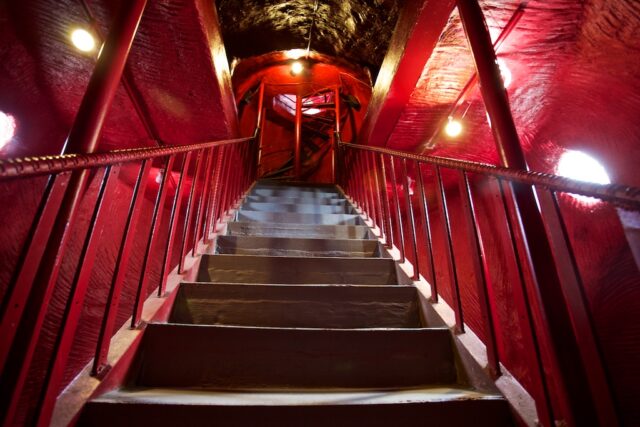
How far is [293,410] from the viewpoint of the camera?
111 centimetres

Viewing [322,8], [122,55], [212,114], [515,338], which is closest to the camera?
[122,55]

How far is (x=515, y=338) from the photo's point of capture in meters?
3.47

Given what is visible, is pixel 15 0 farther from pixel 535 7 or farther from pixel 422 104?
pixel 535 7

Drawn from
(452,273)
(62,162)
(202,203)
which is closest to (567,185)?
(452,273)

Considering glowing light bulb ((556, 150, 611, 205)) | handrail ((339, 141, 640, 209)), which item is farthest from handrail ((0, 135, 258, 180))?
glowing light bulb ((556, 150, 611, 205))

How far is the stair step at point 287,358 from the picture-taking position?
53.6 inches

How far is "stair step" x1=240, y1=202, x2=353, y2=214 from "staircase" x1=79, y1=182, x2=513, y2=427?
Answer: 1.71m

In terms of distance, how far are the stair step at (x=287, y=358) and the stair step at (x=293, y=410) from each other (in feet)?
0.51

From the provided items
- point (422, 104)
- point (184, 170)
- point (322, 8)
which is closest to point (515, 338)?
point (422, 104)

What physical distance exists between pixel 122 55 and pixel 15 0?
4.66 ft

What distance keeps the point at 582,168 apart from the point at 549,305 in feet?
7.92

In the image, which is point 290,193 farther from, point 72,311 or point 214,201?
point 72,311

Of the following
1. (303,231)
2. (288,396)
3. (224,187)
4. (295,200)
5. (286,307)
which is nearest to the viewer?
(288,396)

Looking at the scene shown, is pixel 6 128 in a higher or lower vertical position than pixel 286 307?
higher
